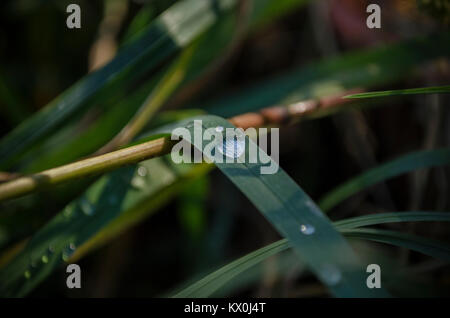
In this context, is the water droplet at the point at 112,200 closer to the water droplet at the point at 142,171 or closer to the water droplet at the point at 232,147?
the water droplet at the point at 142,171

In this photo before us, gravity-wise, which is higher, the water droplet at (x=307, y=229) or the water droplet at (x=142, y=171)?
the water droplet at (x=142, y=171)

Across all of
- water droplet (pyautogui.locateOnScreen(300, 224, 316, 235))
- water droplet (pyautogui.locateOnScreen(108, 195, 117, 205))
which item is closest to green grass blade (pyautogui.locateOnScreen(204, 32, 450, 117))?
water droplet (pyautogui.locateOnScreen(108, 195, 117, 205))

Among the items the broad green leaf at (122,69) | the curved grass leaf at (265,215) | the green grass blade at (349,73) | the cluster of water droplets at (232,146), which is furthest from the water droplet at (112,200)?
the green grass blade at (349,73)

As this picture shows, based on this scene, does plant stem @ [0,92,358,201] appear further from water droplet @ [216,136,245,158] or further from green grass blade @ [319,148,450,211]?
green grass blade @ [319,148,450,211]

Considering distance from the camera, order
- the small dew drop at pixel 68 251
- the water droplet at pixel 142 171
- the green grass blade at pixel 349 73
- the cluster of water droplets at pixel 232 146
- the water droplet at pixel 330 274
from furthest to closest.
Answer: the green grass blade at pixel 349 73 → the water droplet at pixel 142 171 → the small dew drop at pixel 68 251 → the cluster of water droplets at pixel 232 146 → the water droplet at pixel 330 274

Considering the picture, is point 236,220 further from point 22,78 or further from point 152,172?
point 22,78

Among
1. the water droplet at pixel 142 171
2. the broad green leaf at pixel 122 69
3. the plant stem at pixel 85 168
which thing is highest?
the broad green leaf at pixel 122 69
